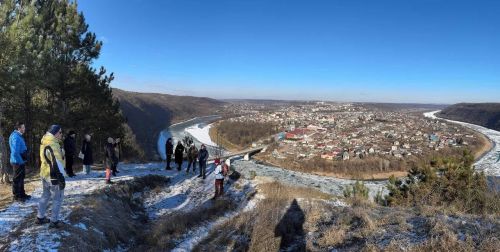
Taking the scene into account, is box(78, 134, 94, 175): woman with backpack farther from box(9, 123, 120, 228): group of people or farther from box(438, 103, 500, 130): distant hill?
box(438, 103, 500, 130): distant hill

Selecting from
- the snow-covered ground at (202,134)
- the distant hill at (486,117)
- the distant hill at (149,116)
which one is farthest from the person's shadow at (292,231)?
the distant hill at (486,117)

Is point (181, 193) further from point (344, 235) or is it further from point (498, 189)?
point (498, 189)

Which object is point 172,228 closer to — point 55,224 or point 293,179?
point 55,224

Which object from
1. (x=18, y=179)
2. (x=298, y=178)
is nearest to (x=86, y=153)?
(x=18, y=179)

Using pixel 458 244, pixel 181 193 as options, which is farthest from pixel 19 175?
pixel 458 244

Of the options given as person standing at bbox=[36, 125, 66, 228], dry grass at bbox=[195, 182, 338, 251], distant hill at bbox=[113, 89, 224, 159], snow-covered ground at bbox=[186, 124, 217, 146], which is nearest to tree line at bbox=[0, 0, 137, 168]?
person standing at bbox=[36, 125, 66, 228]

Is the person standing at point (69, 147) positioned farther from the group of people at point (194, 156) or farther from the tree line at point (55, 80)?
the group of people at point (194, 156)
